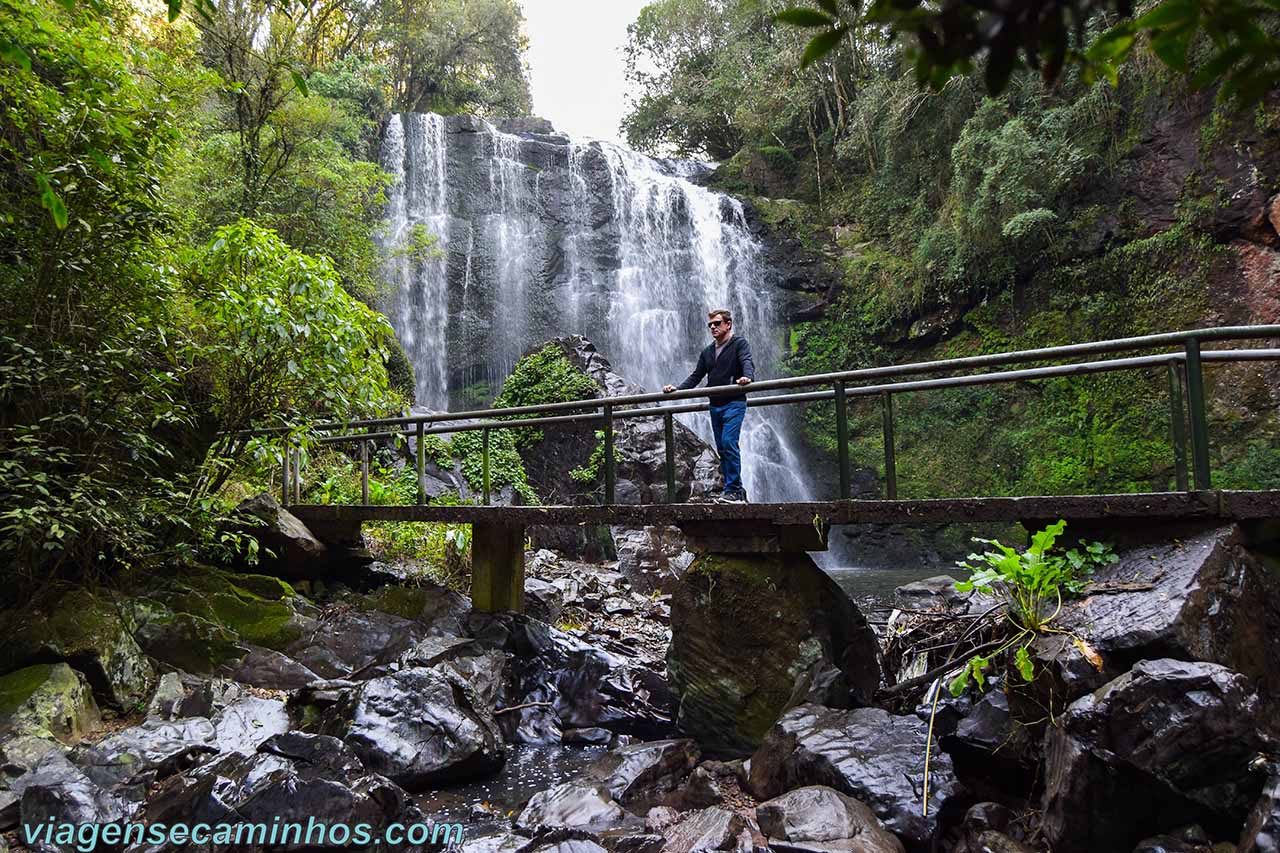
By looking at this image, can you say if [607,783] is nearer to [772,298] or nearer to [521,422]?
[521,422]

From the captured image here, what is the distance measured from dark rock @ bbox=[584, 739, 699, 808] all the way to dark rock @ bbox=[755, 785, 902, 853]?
0.98m

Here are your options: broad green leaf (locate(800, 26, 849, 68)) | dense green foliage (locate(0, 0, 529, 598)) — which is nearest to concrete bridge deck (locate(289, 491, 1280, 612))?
dense green foliage (locate(0, 0, 529, 598))

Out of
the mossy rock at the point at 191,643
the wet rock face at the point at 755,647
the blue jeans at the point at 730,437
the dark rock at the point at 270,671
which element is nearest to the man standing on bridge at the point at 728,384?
the blue jeans at the point at 730,437

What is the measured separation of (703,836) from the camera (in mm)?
4277

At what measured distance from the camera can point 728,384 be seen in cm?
660

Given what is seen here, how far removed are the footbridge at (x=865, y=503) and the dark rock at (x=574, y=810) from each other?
198 centimetres

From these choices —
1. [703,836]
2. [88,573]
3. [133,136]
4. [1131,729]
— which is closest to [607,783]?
[703,836]

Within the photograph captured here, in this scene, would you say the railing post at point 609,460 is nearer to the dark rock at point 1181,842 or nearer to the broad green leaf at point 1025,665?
the broad green leaf at point 1025,665

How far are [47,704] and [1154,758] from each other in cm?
607

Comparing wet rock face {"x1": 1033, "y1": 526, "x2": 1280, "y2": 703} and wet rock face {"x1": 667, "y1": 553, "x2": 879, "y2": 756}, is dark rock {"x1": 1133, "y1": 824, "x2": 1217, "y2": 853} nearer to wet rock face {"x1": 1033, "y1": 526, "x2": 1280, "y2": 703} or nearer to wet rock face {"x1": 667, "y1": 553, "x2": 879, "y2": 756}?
wet rock face {"x1": 1033, "y1": 526, "x2": 1280, "y2": 703}

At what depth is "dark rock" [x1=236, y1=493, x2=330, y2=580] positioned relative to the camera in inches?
319

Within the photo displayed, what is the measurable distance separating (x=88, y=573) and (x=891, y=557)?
12426mm

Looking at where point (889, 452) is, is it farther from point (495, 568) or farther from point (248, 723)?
point (248, 723)

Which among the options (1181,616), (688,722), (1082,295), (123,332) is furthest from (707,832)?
(1082,295)
